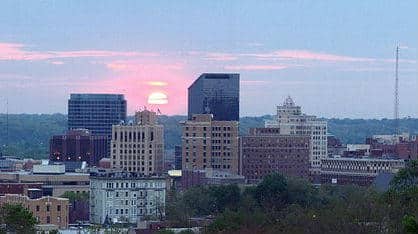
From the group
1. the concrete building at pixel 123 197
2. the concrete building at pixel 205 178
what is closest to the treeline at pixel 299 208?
the concrete building at pixel 123 197

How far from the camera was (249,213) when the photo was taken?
92875 millimetres

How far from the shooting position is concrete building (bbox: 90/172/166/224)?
121m

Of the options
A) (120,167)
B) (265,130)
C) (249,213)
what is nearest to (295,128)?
(265,130)

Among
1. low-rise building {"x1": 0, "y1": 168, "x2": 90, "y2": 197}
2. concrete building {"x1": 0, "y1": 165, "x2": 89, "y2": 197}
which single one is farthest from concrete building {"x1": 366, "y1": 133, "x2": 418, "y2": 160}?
low-rise building {"x1": 0, "y1": 168, "x2": 90, "y2": 197}

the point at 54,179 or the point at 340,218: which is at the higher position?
the point at 340,218

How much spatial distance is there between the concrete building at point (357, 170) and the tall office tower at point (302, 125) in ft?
43.2

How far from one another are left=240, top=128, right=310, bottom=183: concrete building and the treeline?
99.4 feet

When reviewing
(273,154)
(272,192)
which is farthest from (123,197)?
(273,154)

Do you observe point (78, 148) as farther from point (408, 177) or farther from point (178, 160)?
point (408, 177)

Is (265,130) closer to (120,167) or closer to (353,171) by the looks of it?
(353,171)

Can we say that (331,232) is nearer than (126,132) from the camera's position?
Yes

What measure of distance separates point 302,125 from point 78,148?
1013 inches

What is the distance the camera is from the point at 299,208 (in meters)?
93.3

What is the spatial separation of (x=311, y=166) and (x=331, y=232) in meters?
104
